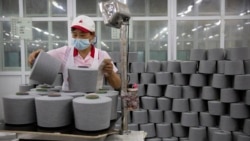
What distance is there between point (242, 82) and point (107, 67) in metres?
2.07

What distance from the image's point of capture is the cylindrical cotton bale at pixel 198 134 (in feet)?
10.1

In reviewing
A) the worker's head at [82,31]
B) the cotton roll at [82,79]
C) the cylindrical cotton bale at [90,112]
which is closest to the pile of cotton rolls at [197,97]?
the worker's head at [82,31]

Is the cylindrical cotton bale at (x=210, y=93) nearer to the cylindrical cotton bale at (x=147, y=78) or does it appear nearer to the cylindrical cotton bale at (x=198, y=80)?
the cylindrical cotton bale at (x=198, y=80)

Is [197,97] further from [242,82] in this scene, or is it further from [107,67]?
[107,67]

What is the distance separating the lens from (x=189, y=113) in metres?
3.12

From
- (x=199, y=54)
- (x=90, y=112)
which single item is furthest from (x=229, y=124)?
(x=90, y=112)

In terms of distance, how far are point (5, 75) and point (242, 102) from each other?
3.70 meters

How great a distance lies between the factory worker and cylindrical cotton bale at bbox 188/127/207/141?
1931 millimetres

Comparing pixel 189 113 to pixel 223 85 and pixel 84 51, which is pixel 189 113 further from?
pixel 84 51

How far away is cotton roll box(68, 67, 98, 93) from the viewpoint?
1.27 meters

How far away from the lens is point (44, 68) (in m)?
1.23

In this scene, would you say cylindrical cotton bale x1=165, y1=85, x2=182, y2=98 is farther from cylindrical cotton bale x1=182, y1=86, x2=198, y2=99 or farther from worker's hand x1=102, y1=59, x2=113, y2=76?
worker's hand x1=102, y1=59, x2=113, y2=76

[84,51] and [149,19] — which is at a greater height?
[149,19]

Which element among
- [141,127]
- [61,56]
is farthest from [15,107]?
[141,127]
